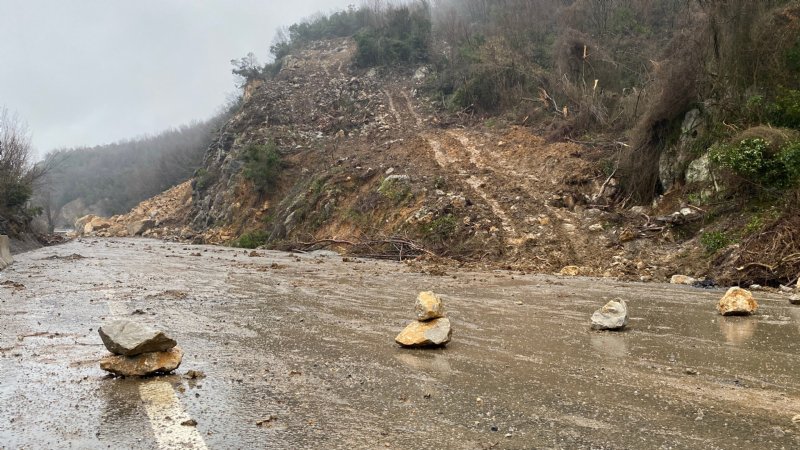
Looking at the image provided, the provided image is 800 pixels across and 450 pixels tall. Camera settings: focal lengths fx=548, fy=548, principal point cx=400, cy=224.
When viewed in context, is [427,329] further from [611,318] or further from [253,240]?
[253,240]

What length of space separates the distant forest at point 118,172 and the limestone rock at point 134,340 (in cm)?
3425

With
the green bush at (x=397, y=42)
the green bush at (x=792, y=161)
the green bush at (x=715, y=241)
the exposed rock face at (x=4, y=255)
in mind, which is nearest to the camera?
the green bush at (x=792, y=161)

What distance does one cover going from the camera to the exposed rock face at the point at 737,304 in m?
6.35

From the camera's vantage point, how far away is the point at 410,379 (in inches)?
168

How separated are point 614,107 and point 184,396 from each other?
20843 millimetres

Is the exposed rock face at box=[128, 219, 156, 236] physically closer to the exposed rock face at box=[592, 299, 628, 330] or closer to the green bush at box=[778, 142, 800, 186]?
the green bush at box=[778, 142, 800, 186]

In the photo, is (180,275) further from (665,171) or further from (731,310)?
(665,171)

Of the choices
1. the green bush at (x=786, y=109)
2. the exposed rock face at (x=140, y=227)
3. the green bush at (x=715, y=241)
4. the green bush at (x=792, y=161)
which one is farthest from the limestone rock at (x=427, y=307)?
the exposed rock face at (x=140, y=227)

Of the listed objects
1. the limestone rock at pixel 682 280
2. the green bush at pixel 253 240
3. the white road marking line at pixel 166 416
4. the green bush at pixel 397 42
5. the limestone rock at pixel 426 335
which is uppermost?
the green bush at pixel 397 42

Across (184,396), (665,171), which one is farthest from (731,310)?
(665,171)

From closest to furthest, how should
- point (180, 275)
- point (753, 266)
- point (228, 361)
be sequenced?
1. point (228, 361)
2. point (753, 266)
3. point (180, 275)

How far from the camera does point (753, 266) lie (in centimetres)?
914

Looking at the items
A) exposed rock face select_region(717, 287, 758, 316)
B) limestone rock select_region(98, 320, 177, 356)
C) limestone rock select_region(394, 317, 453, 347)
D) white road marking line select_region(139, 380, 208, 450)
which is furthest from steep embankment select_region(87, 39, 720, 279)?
white road marking line select_region(139, 380, 208, 450)

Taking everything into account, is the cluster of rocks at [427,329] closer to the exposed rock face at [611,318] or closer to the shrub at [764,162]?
the exposed rock face at [611,318]
